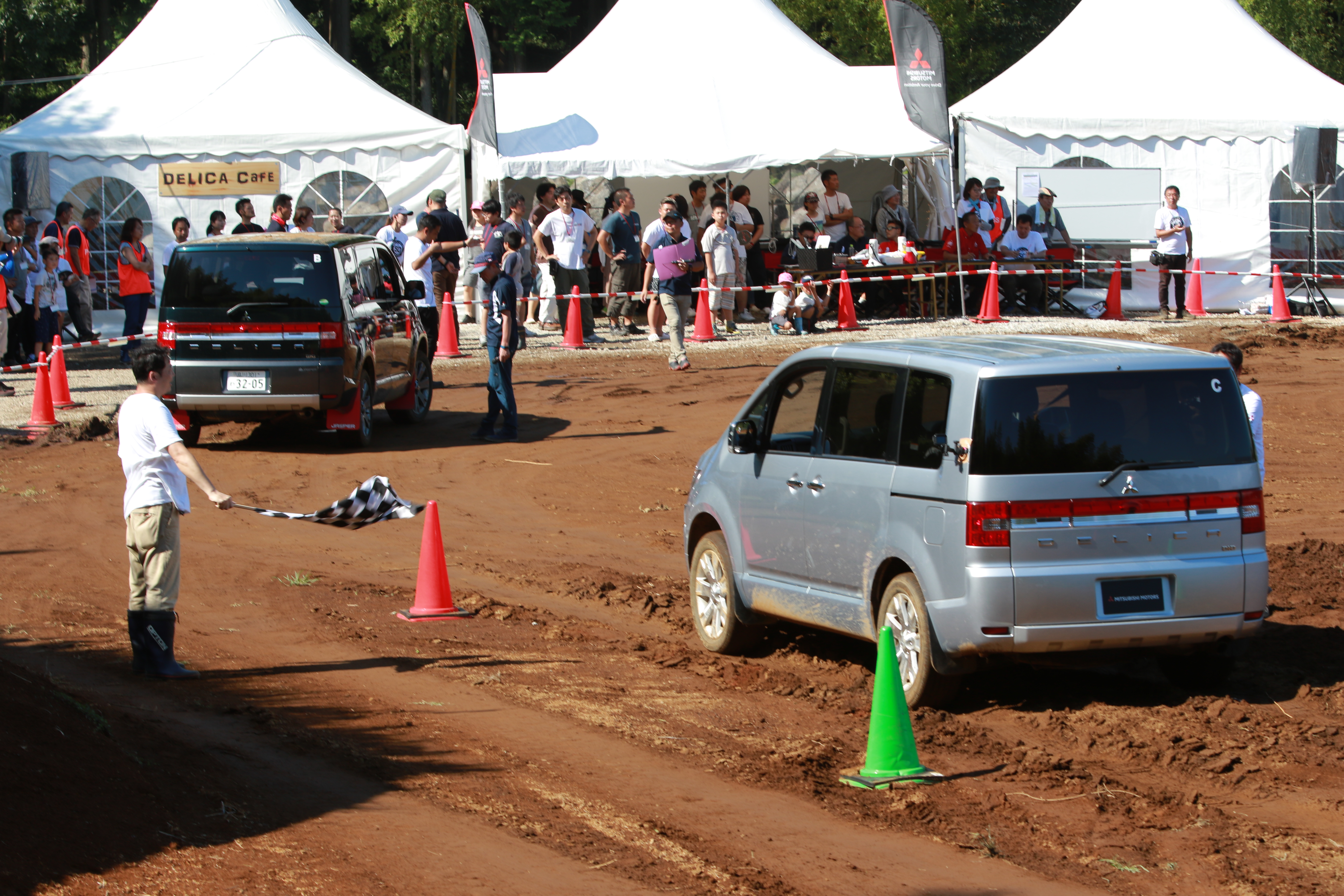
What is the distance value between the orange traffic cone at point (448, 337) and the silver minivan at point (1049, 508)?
49.6 feet

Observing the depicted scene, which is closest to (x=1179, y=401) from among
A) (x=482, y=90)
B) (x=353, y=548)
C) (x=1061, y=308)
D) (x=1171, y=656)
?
(x=1171, y=656)

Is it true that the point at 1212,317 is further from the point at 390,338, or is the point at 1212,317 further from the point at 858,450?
the point at 858,450

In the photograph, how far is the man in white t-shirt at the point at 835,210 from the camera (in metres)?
24.7

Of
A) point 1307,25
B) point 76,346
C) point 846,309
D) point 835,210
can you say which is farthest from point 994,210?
point 1307,25

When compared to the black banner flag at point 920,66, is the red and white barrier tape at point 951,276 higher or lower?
lower

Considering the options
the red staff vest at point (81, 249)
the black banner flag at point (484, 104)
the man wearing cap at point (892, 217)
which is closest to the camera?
the red staff vest at point (81, 249)

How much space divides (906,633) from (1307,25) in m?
44.6

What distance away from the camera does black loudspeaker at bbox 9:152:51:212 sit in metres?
23.7

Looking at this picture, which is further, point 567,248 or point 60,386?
point 567,248

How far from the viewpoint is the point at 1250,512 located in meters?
6.87

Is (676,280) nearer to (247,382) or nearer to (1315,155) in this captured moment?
(247,382)

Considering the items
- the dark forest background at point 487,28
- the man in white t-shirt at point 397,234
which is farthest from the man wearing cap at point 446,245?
the dark forest background at point 487,28

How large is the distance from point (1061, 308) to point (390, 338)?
14.8m

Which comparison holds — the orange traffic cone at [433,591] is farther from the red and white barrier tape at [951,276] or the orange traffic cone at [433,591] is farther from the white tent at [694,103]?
the white tent at [694,103]
